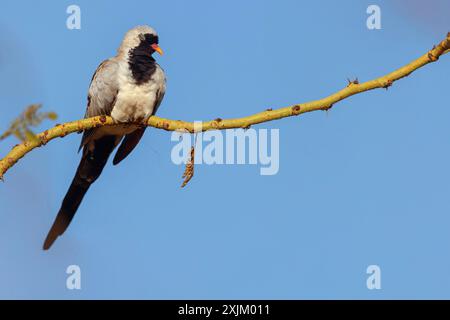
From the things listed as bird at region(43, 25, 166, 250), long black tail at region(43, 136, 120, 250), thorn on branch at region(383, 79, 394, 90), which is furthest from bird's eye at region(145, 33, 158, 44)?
thorn on branch at region(383, 79, 394, 90)

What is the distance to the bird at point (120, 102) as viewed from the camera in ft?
26.6

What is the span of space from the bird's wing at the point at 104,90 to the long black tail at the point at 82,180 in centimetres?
25

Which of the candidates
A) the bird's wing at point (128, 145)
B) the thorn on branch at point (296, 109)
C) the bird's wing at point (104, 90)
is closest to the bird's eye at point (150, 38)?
the bird's wing at point (104, 90)

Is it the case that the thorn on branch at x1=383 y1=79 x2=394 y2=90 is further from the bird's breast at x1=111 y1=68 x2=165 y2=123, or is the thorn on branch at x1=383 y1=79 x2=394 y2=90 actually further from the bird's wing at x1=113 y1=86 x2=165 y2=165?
the bird's wing at x1=113 y1=86 x2=165 y2=165

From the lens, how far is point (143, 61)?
336 inches

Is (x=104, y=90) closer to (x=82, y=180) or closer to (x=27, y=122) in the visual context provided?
(x=82, y=180)

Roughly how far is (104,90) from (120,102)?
0.33m

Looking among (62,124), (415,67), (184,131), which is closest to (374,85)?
(415,67)

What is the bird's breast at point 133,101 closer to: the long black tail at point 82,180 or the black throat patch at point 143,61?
the black throat patch at point 143,61

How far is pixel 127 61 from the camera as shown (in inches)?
335

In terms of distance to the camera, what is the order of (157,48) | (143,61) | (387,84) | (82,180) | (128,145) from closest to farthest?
1. (387,84)
2. (82,180)
3. (143,61)
4. (157,48)
5. (128,145)

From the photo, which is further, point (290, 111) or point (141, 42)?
point (141, 42)

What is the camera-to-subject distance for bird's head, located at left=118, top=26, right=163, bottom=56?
8.66m

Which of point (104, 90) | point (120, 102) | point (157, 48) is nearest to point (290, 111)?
point (120, 102)
